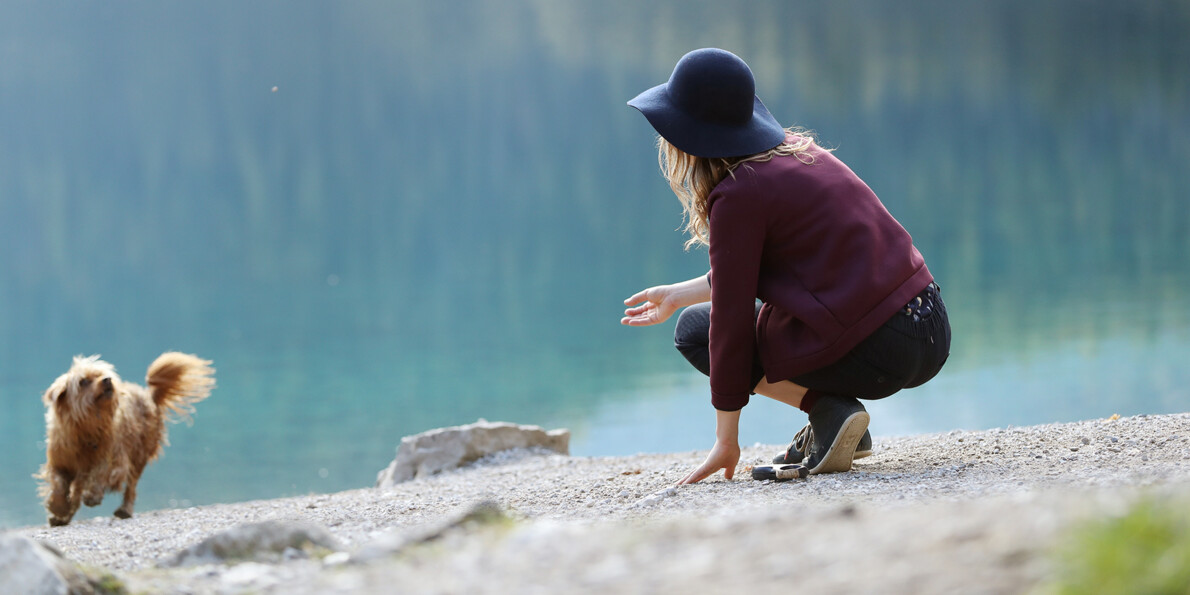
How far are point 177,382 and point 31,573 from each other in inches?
129

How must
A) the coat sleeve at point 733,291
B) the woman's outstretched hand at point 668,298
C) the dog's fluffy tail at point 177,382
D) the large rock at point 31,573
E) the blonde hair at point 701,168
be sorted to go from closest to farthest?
1. the large rock at point 31,573
2. the coat sleeve at point 733,291
3. the blonde hair at point 701,168
4. the woman's outstretched hand at point 668,298
5. the dog's fluffy tail at point 177,382

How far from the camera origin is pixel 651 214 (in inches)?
1034

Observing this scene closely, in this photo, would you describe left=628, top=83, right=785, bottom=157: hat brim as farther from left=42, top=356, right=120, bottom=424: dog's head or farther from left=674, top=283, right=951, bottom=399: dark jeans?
left=42, top=356, right=120, bottom=424: dog's head

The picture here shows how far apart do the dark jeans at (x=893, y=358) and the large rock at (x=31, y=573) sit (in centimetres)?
191

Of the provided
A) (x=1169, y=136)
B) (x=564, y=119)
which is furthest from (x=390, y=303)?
(x=1169, y=136)

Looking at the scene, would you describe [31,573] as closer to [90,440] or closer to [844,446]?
[844,446]

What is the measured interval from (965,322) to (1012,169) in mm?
18243

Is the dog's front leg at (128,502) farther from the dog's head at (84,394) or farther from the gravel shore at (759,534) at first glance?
the gravel shore at (759,534)

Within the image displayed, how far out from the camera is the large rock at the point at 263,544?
204cm

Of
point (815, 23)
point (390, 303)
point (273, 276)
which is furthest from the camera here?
point (815, 23)

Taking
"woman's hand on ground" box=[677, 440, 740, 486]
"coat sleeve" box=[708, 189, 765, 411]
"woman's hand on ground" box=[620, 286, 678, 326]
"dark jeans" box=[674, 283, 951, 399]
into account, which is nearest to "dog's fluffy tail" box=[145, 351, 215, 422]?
"woman's hand on ground" box=[620, 286, 678, 326]

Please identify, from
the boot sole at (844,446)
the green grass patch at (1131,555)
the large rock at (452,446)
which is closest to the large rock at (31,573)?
the green grass patch at (1131,555)

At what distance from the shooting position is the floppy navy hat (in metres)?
A: 2.88

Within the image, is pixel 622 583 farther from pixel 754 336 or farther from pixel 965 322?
pixel 965 322
